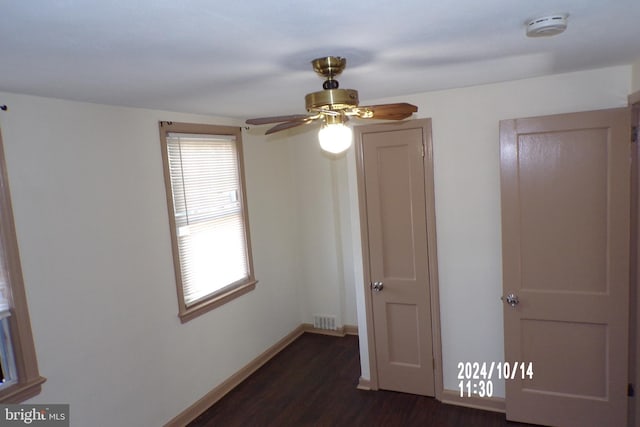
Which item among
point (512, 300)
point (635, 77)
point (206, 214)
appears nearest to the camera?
point (635, 77)

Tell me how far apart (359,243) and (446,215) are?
730 millimetres

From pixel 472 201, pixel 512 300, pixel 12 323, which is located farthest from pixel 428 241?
pixel 12 323

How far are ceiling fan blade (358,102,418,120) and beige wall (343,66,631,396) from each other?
4.03 feet

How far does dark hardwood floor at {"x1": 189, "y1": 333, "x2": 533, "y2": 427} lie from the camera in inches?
121

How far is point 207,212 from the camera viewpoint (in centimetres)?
352

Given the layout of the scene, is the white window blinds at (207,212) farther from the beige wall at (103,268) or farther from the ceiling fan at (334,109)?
the ceiling fan at (334,109)

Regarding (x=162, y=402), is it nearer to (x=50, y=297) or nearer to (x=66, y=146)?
(x=50, y=297)

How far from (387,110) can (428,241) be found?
5.10ft

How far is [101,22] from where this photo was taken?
4.13ft

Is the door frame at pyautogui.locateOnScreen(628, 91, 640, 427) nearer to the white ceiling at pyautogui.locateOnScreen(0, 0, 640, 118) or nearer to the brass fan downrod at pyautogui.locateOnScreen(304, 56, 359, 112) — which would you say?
the white ceiling at pyautogui.locateOnScreen(0, 0, 640, 118)

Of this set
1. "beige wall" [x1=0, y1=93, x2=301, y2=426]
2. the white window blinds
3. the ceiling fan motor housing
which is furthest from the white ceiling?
the white window blinds

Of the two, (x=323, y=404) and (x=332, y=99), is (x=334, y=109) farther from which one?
(x=323, y=404)

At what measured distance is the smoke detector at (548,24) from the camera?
1458 millimetres

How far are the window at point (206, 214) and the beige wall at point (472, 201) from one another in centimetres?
145
